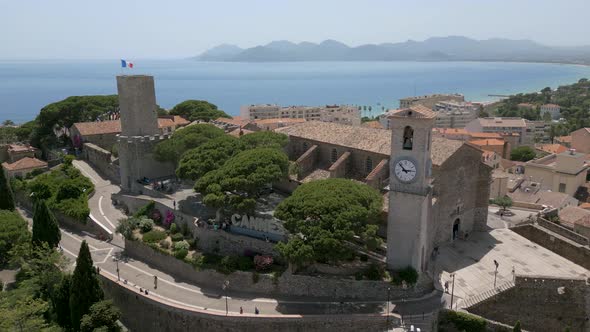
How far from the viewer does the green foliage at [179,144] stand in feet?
129

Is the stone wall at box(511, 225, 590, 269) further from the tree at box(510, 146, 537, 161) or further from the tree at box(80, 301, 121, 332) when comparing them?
the tree at box(510, 146, 537, 161)

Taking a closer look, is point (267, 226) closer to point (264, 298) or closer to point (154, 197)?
point (264, 298)

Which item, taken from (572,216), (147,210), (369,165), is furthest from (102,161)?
(572,216)

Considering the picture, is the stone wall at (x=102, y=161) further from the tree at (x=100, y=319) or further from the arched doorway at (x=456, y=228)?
the arched doorway at (x=456, y=228)

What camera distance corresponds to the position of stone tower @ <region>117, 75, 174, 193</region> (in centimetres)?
4059

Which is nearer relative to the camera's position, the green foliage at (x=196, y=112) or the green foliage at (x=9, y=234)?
the green foliage at (x=9, y=234)

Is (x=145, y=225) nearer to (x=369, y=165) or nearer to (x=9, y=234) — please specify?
(x=9, y=234)

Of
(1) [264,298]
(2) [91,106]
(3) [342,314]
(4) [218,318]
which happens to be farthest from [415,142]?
(2) [91,106]

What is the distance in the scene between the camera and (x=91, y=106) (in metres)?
57.1

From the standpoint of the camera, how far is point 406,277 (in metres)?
24.8

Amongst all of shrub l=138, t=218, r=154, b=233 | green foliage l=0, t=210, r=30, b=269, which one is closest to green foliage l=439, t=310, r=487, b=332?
shrub l=138, t=218, r=154, b=233

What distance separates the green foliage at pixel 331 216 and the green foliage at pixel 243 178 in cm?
322

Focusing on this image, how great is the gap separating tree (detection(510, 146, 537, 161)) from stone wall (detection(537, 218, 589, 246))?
126ft

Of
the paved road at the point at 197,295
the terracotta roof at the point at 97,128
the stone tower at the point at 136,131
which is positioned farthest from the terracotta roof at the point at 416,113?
the terracotta roof at the point at 97,128
